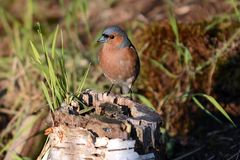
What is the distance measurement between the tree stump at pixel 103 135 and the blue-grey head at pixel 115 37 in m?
1.11

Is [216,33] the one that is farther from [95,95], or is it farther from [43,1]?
[43,1]

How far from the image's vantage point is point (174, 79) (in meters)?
5.60

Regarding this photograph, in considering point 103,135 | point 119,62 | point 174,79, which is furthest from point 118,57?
point 103,135

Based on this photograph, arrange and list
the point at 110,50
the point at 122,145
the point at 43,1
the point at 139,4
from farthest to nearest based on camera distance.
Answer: the point at 43,1 < the point at 139,4 < the point at 110,50 < the point at 122,145

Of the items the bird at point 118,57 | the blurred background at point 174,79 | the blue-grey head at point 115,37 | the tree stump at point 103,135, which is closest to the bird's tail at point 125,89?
the blurred background at point 174,79

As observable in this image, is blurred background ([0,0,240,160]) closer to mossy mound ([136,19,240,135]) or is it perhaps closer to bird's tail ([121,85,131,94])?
mossy mound ([136,19,240,135])

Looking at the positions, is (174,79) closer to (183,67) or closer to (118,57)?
(183,67)

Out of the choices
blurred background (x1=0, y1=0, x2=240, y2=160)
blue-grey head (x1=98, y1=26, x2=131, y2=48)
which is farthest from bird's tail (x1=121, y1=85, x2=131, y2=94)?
blue-grey head (x1=98, y1=26, x2=131, y2=48)

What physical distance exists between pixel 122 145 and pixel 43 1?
17.9 ft

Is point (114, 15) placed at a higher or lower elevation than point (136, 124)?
higher

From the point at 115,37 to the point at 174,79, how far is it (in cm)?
103

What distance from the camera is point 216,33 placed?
5816 mm

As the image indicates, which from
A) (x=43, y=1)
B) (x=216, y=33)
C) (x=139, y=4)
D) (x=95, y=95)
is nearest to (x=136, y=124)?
(x=95, y=95)

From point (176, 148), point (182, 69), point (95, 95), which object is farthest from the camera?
point (182, 69)
